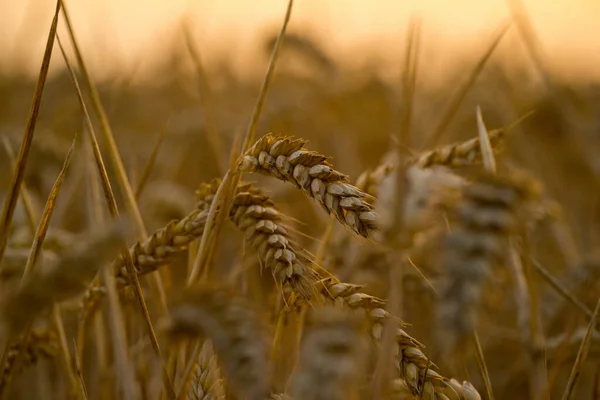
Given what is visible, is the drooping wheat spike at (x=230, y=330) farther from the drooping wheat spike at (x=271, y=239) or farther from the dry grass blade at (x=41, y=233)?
the dry grass blade at (x=41, y=233)

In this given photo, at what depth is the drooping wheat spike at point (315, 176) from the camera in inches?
35.9

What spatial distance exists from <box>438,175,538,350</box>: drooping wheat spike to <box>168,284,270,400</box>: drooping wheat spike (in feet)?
0.65

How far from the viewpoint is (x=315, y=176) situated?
3.12 ft

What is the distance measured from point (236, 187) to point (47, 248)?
777 mm

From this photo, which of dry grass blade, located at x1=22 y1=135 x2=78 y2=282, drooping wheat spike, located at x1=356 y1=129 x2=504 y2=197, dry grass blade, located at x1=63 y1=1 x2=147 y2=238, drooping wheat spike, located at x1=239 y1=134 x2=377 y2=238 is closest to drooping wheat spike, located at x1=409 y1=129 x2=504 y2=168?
drooping wheat spike, located at x1=356 y1=129 x2=504 y2=197

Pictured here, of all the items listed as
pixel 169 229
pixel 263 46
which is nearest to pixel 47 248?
pixel 169 229

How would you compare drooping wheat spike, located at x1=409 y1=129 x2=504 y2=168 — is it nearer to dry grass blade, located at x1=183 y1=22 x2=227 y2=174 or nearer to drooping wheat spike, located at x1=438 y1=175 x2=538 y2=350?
drooping wheat spike, located at x1=438 y1=175 x2=538 y2=350

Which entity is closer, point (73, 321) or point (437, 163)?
point (437, 163)

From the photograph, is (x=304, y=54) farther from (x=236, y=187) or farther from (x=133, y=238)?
(x=236, y=187)

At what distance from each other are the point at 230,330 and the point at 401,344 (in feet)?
1.01

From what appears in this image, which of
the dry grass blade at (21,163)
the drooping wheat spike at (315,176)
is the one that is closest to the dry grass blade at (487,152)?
the drooping wheat spike at (315,176)

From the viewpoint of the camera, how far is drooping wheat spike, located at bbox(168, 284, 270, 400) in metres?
0.70

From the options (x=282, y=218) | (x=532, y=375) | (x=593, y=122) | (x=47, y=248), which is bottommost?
(x=532, y=375)

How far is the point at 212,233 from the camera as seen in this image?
3.74 ft
